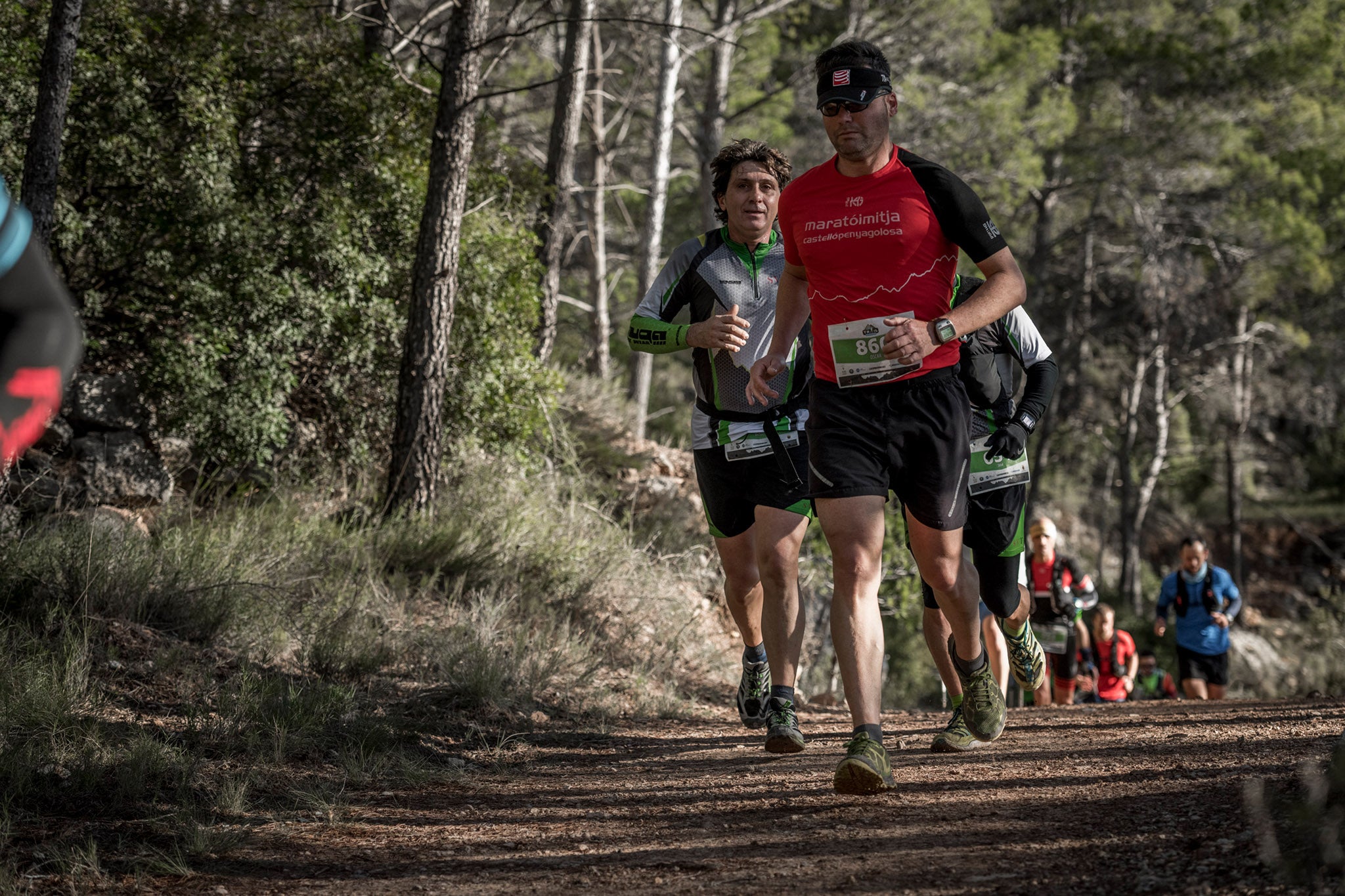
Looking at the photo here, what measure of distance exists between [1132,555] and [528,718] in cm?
2299

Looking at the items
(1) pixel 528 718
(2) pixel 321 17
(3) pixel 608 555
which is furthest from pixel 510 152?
(1) pixel 528 718

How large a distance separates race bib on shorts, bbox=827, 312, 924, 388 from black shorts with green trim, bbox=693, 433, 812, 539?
3.17ft

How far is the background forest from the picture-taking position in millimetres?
6199

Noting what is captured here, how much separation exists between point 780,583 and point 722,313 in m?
1.23

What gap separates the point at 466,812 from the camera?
450 centimetres

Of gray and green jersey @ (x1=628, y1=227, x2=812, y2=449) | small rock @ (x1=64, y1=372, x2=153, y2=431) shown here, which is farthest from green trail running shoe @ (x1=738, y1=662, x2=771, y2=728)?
small rock @ (x1=64, y1=372, x2=153, y2=431)

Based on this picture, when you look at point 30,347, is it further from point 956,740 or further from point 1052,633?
point 1052,633

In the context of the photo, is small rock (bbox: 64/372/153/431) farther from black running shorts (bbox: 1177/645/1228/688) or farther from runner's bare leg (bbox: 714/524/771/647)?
black running shorts (bbox: 1177/645/1228/688)

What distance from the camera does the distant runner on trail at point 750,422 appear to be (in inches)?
210

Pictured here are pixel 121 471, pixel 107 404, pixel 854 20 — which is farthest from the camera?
pixel 854 20

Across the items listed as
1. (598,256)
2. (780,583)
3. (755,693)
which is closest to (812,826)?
(780,583)

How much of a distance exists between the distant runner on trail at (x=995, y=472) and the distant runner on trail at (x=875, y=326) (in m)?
0.97

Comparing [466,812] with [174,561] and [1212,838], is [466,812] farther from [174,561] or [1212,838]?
[174,561]

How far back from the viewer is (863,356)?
4301mm
